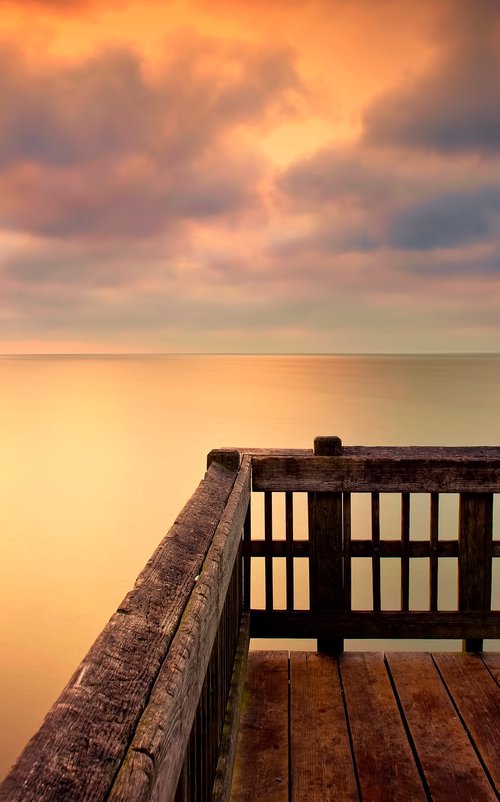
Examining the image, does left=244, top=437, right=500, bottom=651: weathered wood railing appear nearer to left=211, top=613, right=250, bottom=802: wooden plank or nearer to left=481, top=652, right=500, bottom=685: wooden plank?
left=481, top=652, right=500, bottom=685: wooden plank

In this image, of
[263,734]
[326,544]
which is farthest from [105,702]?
[326,544]

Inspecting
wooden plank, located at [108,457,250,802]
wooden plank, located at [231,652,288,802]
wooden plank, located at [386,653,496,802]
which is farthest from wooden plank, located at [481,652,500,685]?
wooden plank, located at [108,457,250,802]

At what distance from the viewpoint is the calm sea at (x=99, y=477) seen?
8.30 meters

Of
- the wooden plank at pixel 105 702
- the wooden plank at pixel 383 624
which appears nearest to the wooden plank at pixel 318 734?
the wooden plank at pixel 383 624

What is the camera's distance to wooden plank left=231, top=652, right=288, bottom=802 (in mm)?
2033

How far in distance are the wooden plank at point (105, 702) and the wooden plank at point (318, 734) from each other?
115 cm

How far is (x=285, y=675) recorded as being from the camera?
9.07ft

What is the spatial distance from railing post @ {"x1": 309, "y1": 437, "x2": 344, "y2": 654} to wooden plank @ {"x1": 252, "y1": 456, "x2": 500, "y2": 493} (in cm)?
6

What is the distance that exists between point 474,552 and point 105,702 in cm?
243

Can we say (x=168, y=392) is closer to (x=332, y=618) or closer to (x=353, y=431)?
(x=353, y=431)

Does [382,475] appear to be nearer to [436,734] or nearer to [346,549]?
[346,549]

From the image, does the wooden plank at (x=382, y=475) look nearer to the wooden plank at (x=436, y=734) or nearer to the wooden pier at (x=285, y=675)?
the wooden pier at (x=285, y=675)

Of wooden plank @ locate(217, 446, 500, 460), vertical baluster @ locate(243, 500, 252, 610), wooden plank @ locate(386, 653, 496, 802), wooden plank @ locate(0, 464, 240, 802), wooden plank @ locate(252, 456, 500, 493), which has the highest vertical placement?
wooden plank @ locate(217, 446, 500, 460)

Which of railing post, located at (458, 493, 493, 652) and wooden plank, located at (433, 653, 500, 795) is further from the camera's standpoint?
railing post, located at (458, 493, 493, 652)
